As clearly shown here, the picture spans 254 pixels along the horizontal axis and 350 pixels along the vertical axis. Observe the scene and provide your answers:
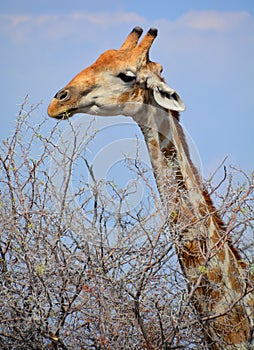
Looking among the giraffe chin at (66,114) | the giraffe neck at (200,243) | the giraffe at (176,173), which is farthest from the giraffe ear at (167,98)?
the giraffe chin at (66,114)

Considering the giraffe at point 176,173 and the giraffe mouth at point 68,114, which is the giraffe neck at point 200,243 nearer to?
the giraffe at point 176,173

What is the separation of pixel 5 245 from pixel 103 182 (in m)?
0.81

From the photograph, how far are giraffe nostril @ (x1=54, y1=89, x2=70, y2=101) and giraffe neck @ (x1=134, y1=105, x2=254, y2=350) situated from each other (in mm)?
551

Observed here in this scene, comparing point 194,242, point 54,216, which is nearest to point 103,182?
point 54,216

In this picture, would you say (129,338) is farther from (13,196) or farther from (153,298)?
(13,196)

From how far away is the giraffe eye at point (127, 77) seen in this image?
5.40 m

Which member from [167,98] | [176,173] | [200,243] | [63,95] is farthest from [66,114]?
[200,243]

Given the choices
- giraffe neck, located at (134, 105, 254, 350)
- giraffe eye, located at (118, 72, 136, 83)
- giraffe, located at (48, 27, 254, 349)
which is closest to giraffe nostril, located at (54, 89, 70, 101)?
giraffe, located at (48, 27, 254, 349)

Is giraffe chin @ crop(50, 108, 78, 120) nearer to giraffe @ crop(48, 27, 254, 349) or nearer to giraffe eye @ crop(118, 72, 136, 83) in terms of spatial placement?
giraffe @ crop(48, 27, 254, 349)

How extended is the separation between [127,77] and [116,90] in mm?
121

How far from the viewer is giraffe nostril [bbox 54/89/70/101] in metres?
5.20

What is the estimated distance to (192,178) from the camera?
200 inches

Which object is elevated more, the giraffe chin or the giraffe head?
the giraffe head

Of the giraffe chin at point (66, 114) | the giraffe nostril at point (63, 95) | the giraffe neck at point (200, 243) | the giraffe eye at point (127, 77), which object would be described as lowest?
the giraffe neck at point (200, 243)
